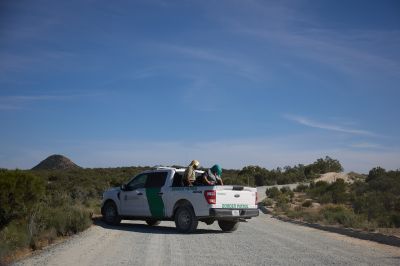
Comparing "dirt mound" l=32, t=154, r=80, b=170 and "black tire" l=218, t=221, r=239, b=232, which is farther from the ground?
"dirt mound" l=32, t=154, r=80, b=170

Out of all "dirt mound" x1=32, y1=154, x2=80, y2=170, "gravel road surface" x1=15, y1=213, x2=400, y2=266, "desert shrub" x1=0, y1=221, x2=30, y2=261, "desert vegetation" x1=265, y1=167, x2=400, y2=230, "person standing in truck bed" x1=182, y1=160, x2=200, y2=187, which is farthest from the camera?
"dirt mound" x1=32, y1=154, x2=80, y2=170

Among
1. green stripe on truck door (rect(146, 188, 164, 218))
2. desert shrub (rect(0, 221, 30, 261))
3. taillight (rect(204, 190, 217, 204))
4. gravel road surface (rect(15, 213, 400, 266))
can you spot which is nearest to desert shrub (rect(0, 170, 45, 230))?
desert shrub (rect(0, 221, 30, 261))

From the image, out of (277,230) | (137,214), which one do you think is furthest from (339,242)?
(137,214)

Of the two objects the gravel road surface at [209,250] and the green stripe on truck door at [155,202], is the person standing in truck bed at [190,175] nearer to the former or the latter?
the green stripe on truck door at [155,202]

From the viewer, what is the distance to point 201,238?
1603 cm

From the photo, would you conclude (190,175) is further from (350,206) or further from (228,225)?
(350,206)

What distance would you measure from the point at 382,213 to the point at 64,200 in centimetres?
1452

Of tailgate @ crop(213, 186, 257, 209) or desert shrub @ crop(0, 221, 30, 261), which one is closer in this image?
desert shrub @ crop(0, 221, 30, 261)

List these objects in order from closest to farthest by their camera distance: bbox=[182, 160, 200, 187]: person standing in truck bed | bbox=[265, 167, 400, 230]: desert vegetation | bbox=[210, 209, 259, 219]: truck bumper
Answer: bbox=[210, 209, 259, 219]: truck bumper
bbox=[182, 160, 200, 187]: person standing in truck bed
bbox=[265, 167, 400, 230]: desert vegetation

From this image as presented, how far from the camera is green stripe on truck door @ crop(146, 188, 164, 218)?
61.0 ft

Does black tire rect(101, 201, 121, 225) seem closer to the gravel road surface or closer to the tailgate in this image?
the gravel road surface

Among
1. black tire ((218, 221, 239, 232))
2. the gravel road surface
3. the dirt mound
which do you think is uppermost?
the dirt mound

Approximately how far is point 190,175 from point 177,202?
3.12 ft

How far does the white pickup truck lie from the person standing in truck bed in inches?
11.6
